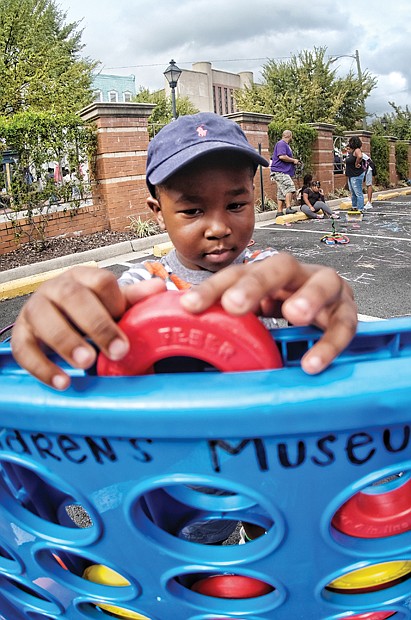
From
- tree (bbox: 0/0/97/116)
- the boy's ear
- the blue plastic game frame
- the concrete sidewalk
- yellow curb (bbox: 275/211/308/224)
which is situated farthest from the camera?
tree (bbox: 0/0/97/116)

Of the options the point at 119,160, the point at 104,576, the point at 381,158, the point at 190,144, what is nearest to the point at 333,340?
the point at 104,576

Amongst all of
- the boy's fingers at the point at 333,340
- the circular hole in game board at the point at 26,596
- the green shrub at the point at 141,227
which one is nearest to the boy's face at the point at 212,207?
the boy's fingers at the point at 333,340

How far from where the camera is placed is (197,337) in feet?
2.12

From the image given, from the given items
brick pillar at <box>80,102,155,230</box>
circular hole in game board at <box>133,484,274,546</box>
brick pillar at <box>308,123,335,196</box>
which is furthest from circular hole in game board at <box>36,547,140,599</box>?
brick pillar at <box>308,123,335,196</box>

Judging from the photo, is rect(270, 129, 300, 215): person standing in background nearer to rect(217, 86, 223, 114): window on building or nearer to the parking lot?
the parking lot

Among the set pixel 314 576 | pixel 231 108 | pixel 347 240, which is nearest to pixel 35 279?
pixel 347 240

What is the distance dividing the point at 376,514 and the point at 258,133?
524 inches

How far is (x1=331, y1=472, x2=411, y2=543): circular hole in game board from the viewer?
0.72 m

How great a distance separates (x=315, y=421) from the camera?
576 mm

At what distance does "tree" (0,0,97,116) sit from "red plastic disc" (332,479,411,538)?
12.0 meters

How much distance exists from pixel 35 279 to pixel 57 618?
5.47 meters

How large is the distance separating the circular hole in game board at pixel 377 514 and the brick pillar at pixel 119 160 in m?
8.52

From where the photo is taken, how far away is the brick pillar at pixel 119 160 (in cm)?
899

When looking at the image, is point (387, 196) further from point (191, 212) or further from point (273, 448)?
point (273, 448)
